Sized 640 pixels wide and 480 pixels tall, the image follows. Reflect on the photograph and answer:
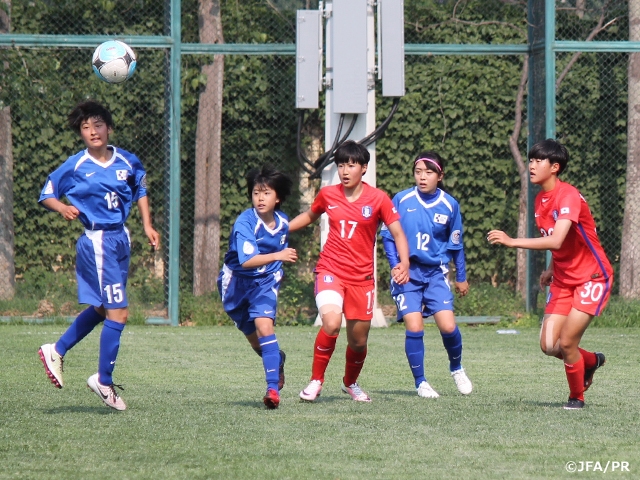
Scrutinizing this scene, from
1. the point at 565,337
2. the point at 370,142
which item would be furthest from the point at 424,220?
the point at 370,142

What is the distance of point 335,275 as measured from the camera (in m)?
6.29

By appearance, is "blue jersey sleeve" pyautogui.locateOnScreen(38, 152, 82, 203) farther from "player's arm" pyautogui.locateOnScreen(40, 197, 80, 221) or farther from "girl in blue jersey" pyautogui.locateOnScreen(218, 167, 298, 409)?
"girl in blue jersey" pyautogui.locateOnScreen(218, 167, 298, 409)

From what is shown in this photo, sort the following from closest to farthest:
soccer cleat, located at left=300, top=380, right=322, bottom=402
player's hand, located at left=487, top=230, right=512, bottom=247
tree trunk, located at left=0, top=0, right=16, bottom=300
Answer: player's hand, located at left=487, top=230, right=512, bottom=247 → soccer cleat, located at left=300, top=380, right=322, bottom=402 → tree trunk, located at left=0, top=0, right=16, bottom=300

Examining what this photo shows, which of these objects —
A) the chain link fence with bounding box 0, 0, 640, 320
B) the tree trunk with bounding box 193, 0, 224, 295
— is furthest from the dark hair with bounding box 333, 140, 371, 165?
the tree trunk with bounding box 193, 0, 224, 295

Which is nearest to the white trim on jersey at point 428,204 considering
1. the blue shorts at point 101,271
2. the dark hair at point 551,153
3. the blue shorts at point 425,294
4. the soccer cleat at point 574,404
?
the blue shorts at point 425,294

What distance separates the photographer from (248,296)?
6184 millimetres

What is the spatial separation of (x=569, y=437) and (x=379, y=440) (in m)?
0.90

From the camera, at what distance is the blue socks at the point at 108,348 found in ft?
19.2

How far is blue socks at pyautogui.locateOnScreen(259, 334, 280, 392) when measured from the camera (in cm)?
594

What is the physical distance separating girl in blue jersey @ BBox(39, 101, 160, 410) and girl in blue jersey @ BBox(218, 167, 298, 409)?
525 millimetres

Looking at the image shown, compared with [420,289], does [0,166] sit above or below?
above

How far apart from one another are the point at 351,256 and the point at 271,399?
3.36 feet

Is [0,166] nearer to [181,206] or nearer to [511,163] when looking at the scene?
[181,206]

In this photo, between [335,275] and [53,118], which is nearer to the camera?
[335,275]
